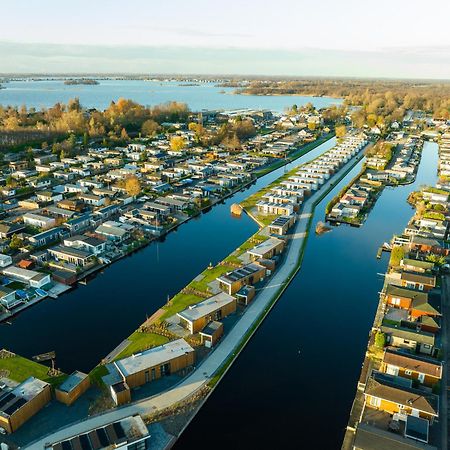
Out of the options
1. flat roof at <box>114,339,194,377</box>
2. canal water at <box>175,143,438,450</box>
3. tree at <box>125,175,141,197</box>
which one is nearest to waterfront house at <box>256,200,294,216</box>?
canal water at <box>175,143,438,450</box>

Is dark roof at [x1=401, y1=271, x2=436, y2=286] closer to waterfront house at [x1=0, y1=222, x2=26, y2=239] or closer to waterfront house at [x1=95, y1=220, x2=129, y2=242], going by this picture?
waterfront house at [x1=95, y1=220, x2=129, y2=242]

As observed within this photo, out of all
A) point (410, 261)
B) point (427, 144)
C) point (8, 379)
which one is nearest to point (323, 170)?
point (410, 261)

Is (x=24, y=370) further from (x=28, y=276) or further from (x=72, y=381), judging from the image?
(x=28, y=276)

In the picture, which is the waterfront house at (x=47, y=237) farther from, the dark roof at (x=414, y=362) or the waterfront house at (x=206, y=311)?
the dark roof at (x=414, y=362)

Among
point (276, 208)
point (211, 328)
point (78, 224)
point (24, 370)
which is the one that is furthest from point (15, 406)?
point (276, 208)

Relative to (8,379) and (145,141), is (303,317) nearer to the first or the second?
(8,379)

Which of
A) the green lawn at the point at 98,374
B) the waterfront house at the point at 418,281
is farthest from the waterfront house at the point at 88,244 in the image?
the waterfront house at the point at 418,281

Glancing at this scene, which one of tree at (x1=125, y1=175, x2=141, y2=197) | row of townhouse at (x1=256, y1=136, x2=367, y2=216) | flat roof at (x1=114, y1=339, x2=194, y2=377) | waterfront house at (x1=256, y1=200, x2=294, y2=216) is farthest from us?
tree at (x1=125, y1=175, x2=141, y2=197)
